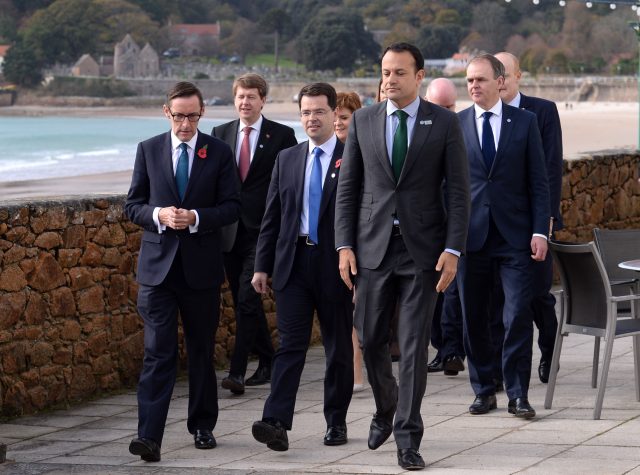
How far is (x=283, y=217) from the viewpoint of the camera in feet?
20.7

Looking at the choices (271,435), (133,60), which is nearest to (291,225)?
(271,435)

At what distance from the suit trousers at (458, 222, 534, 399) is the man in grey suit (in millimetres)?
1061

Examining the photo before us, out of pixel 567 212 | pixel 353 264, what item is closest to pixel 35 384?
pixel 353 264

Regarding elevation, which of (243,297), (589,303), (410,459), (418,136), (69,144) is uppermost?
(418,136)

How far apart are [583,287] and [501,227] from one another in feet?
1.63

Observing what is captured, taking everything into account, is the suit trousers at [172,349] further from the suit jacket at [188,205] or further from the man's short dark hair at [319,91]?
the man's short dark hair at [319,91]

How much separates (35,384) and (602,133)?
6501 centimetres

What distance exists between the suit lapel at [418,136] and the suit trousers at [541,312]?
1.41 metres

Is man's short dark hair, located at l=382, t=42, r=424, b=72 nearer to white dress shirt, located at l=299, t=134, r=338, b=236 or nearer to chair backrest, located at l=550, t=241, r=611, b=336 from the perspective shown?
white dress shirt, located at l=299, t=134, r=338, b=236

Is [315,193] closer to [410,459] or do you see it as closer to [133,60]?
[410,459]

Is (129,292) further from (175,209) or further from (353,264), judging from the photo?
(353,264)

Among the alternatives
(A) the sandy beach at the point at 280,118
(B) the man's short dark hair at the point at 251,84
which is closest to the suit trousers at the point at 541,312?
(B) the man's short dark hair at the point at 251,84

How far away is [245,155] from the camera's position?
25.6 feet

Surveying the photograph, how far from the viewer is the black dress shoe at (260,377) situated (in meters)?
8.02
